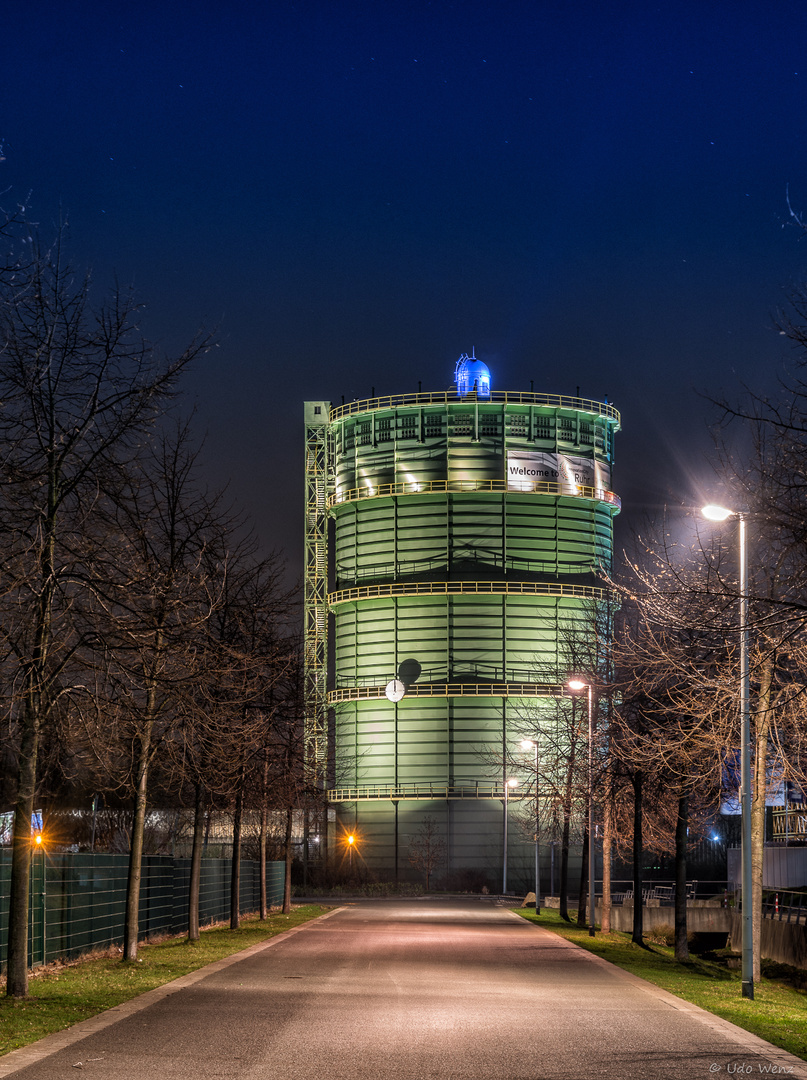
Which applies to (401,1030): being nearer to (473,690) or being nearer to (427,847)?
(473,690)

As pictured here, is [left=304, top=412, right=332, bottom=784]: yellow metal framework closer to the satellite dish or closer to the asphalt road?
the satellite dish

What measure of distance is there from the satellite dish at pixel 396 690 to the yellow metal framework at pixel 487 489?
1181 cm

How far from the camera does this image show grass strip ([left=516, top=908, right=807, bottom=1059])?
1555 cm

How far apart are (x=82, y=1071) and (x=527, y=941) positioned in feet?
73.5

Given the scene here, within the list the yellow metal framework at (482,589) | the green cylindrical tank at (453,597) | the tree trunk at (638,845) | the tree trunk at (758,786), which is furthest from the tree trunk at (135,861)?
the yellow metal framework at (482,589)

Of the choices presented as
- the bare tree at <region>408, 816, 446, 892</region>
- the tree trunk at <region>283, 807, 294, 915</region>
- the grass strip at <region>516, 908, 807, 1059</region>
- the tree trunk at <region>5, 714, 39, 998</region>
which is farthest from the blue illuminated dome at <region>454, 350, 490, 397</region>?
the tree trunk at <region>5, 714, 39, 998</region>

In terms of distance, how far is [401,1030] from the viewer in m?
14.2

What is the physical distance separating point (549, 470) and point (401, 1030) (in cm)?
6724

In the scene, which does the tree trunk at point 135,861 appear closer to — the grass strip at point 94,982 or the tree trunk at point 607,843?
the grass strip at point 94,982


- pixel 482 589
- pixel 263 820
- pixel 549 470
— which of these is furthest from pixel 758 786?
pixel 549 470

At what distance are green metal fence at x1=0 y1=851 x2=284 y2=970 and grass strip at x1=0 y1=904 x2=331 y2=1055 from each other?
15.2 inches

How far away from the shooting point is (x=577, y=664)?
38781 millimetres

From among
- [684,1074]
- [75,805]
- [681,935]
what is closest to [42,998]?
[684,1074]

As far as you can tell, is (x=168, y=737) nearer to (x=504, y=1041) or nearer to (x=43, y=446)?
(x=43, y=446)
